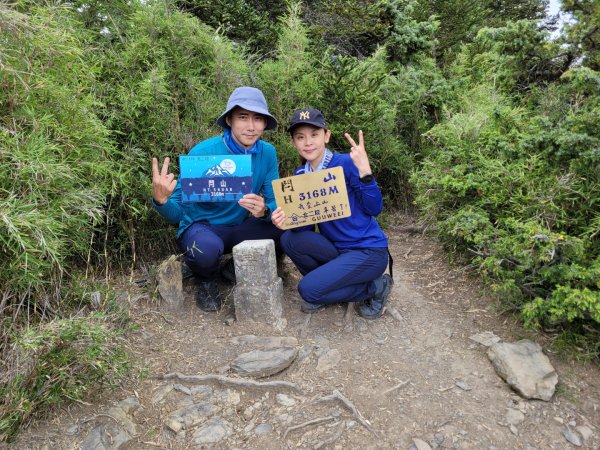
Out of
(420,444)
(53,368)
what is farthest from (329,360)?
(53,368)

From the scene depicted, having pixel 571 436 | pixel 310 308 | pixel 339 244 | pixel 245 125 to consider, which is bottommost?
pixel 571 436

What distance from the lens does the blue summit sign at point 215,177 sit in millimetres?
3293

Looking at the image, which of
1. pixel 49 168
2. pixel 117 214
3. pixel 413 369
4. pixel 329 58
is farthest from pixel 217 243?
pixel 329 58

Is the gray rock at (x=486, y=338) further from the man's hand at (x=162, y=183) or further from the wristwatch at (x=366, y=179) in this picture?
the man's hand at (x=162, y=183)

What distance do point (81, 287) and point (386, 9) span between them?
6581 mm

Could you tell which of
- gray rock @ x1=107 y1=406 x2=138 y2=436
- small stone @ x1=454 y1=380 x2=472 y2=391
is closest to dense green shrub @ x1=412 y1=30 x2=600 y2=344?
small stone @ x1=454 y1=380 x2=472 y2=391

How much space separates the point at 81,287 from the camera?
290 cm

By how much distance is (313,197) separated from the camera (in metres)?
3.21

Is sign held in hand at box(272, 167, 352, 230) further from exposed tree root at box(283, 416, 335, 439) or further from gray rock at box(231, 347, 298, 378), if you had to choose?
exposed tree root at box(283, 416, 335, 439)

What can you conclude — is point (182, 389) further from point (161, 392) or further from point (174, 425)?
point (174, 425)

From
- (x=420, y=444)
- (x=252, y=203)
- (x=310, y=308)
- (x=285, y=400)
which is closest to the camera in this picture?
(x=420, y=444)

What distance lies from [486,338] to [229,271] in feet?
7.29

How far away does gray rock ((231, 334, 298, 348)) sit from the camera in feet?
10.1

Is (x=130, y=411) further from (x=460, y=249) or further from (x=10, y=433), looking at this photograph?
(x=460, y=249)
